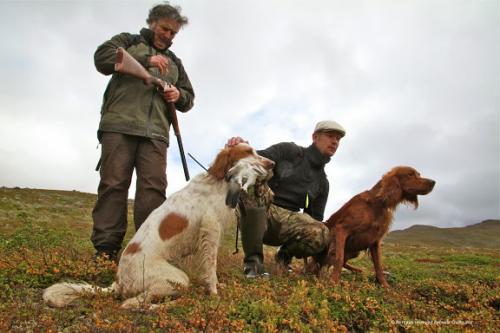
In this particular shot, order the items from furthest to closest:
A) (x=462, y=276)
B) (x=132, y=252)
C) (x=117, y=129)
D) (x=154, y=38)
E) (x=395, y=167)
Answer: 1. (x=462, y=276)
2. (x=395, y=167)
3. (x=154, y=38)
4. (x=117, y=129)
5. (x=132, y=252)

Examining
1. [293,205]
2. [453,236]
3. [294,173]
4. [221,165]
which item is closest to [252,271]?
[293,205]

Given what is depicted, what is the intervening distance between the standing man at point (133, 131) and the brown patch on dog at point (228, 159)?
4.67 ft

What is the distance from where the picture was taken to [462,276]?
320 inches

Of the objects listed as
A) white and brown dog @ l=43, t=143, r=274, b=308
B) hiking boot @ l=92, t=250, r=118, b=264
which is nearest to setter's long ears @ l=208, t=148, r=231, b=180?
white and brown dog @ l=43, t=143, r=274, b=308

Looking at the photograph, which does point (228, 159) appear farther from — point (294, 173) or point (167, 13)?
point (167, 13)

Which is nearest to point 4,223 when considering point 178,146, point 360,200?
point 178,146

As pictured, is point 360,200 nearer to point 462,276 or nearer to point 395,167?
point 395,167

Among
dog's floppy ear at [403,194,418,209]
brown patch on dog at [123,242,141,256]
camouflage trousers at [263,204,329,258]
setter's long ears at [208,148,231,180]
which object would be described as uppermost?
dog's floppy ear at [403,194,418,209]

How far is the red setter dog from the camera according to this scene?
579 cm

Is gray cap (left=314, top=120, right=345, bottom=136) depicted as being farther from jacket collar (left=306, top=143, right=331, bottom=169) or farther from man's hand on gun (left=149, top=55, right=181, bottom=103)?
man's hand on gun (left=149, top=55, right=181, bottom=103)

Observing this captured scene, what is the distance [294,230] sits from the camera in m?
5.99

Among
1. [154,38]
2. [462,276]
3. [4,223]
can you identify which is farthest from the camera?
[4,223]

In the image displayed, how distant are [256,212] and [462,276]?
5.12 meters

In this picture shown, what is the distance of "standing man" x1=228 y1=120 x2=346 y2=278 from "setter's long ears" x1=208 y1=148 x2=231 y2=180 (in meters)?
1.18
